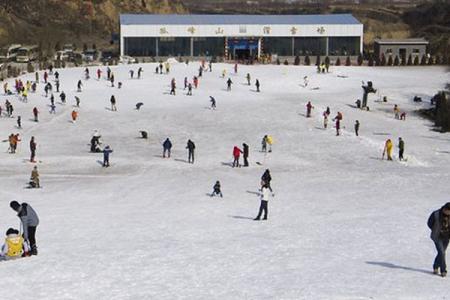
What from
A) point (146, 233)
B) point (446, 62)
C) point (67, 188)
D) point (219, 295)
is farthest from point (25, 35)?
point (219, 295)

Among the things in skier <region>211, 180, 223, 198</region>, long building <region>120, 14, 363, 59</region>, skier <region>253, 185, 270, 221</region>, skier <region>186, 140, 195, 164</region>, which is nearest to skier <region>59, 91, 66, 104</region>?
skier <region>186, 140, 195, 164</region>

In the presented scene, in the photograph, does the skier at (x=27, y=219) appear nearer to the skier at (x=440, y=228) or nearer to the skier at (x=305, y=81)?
the skier at (x=440, y=228)

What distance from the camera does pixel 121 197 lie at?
29.1 m

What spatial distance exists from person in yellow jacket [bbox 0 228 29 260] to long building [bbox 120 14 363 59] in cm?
6473

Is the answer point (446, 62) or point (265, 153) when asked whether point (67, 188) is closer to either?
point (265, 153)

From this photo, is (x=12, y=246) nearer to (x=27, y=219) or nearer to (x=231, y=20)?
(x=27, y=219)

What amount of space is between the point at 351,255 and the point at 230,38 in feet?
217

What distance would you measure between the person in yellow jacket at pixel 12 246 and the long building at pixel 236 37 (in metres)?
64.7

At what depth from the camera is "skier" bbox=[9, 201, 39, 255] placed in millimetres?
17719

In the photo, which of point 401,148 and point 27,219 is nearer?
point 27,219

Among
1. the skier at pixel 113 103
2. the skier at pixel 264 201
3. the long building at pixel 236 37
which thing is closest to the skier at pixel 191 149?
the skier at pixel 264 201

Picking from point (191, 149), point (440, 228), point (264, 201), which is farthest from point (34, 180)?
point (440, 228)

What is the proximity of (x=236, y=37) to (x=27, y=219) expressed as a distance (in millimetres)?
66933

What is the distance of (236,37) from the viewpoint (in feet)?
273
